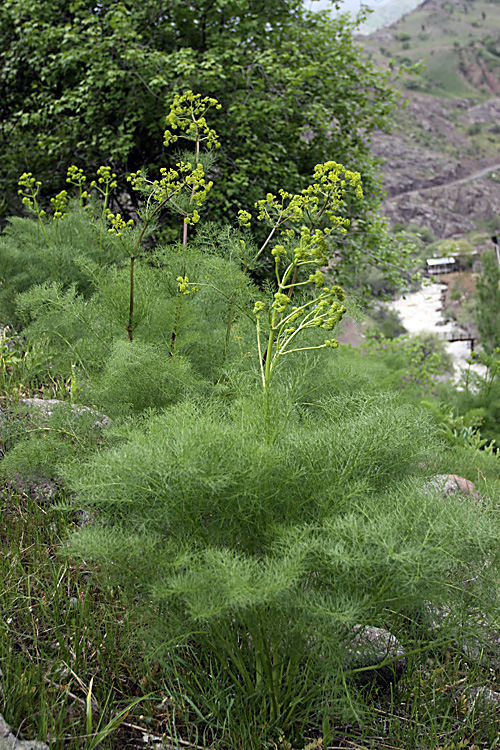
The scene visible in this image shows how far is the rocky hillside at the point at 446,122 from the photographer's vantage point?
54.3m

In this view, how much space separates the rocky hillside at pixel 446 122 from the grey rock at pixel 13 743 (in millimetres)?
48961

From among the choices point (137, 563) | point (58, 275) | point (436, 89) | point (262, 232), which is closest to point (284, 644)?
point (137, 563)

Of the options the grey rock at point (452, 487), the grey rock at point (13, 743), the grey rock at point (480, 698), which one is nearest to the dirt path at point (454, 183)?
the grey rock at point (452, 487)

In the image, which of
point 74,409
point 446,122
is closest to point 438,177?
point 446,122

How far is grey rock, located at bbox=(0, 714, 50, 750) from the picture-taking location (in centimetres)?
108

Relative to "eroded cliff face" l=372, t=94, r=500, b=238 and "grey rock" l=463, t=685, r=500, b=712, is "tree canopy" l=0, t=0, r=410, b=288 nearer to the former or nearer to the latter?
"grey rock" l=463, t=685, r=500, b=712

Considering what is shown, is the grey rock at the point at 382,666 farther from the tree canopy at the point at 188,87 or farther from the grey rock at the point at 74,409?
the tree canopy at the point at 188,87

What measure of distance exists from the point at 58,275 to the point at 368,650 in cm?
260

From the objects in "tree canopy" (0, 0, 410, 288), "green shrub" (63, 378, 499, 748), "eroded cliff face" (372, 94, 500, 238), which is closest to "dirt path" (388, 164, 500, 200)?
"eroded cliff face" (372, 94, 500, 238)

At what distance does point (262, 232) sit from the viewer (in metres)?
5.45

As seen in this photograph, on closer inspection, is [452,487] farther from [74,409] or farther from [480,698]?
[74,409]

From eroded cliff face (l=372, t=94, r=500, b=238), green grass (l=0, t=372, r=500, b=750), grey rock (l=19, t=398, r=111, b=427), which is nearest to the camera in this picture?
green grass (l=0, t=372, r=500, b=750)

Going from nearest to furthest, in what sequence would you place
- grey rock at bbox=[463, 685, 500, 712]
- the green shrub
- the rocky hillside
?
the green shrub
grey rock at bbox=[463, 685, 500, 712]
the rocky hillside

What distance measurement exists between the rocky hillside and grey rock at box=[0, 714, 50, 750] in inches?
1928
